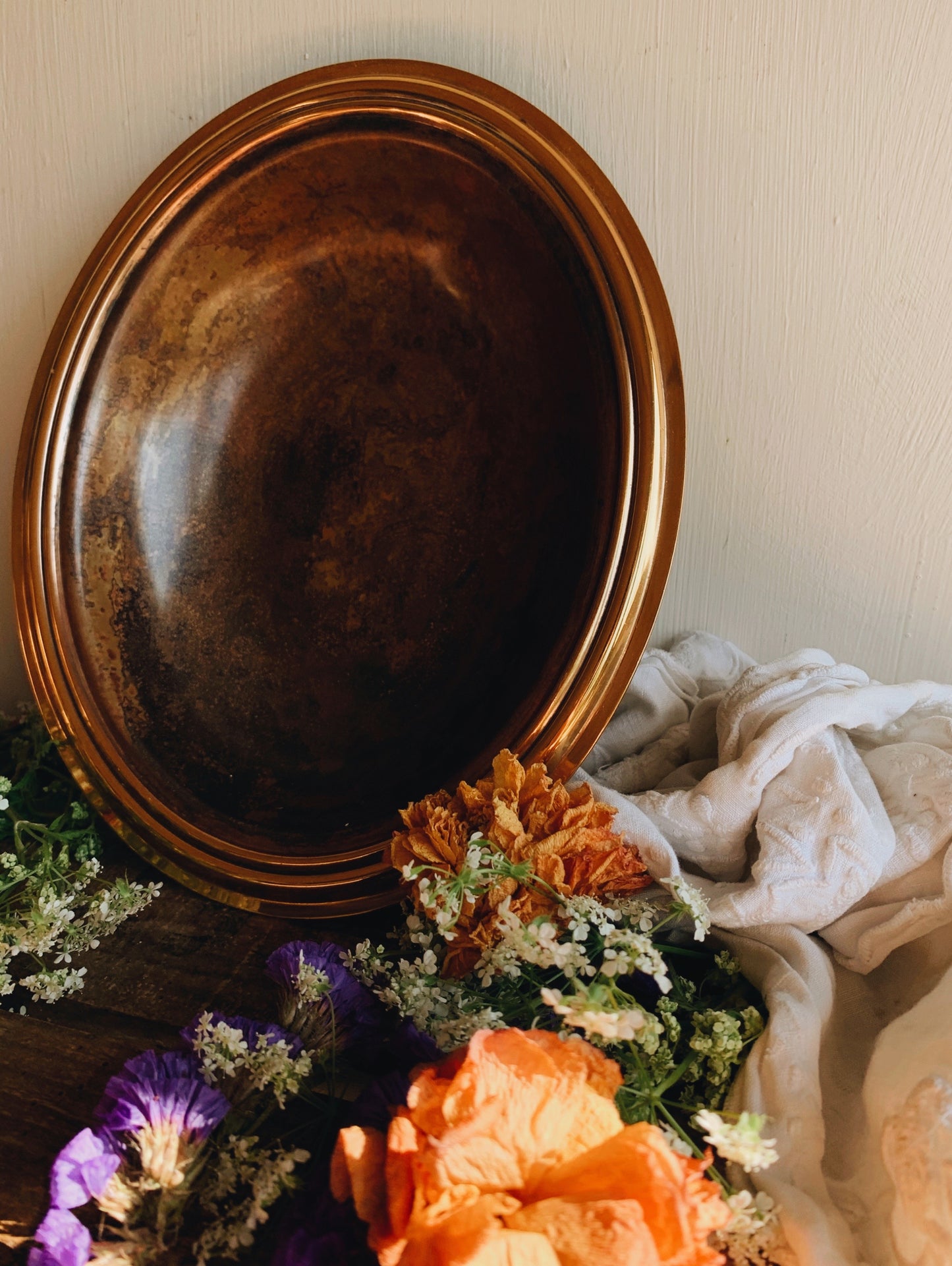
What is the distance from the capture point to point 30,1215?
0.48 meters

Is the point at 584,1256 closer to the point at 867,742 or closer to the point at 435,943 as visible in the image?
the point at 435,943

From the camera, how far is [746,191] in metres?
0.66

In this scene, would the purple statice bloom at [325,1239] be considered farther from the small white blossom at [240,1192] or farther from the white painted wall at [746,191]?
the white painted wall at [746,191]

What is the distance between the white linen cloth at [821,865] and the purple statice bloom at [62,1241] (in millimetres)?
333

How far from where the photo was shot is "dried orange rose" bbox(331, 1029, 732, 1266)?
340mm

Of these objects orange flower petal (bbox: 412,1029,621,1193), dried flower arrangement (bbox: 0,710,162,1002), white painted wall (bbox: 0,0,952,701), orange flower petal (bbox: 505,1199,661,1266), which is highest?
white painted wall (bbox: 0,0,952,701)

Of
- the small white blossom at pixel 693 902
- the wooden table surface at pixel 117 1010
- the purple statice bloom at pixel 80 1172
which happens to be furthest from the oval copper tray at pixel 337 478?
the purple statice bloom at pixel 80 1172

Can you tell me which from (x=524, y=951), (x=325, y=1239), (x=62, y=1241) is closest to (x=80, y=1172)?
(x=62, y=1241)

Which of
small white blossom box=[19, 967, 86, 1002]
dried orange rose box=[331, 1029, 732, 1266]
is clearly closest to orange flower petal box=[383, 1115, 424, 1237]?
dried orange rose box=[331, 1029, 732, 1266]

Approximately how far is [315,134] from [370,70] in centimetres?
6

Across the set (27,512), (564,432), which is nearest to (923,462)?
(564,432)

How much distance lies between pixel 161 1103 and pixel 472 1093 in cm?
19

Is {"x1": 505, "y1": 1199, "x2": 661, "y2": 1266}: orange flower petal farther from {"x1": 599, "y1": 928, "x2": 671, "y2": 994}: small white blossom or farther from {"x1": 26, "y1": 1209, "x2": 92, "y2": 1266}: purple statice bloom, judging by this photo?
{"x1": 26, "y1": 1209, "x2": 92, "y2": 1266}: purple statice bloom

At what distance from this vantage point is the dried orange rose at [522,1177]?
340mm
